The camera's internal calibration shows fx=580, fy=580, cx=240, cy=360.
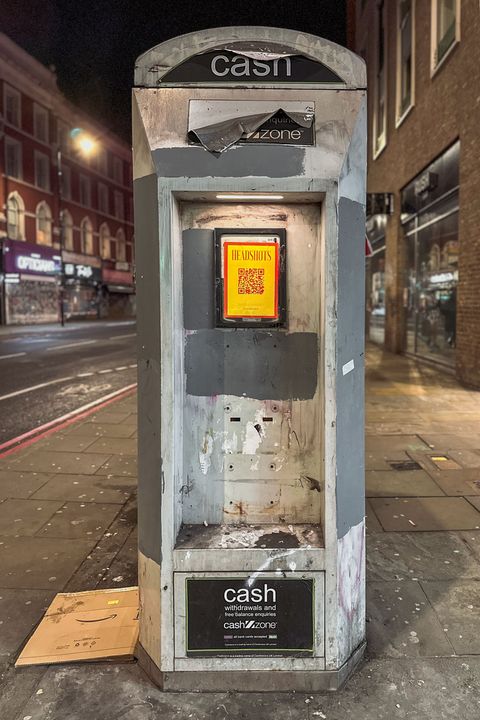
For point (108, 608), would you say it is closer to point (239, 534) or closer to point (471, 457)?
point (239, 534)

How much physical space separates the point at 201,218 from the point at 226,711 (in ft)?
7.54

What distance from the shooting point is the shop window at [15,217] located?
38.0 meters

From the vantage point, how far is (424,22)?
46.4 feet

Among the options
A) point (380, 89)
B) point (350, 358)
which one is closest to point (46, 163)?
point (380, 89)

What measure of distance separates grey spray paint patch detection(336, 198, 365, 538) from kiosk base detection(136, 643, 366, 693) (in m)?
0.69

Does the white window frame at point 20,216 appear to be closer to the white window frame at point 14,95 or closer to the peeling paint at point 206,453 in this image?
the white window frame at point 14,95

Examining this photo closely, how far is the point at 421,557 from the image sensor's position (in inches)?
165

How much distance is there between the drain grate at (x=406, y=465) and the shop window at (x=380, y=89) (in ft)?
50.4

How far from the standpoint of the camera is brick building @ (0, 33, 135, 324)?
37.6m

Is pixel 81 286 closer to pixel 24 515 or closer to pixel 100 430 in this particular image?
pixel 100 430

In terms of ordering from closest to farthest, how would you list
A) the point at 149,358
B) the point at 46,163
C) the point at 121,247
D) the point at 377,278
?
the point at 149,358 → the point at 377,278 → the point at 46,163 → the point at 121,247

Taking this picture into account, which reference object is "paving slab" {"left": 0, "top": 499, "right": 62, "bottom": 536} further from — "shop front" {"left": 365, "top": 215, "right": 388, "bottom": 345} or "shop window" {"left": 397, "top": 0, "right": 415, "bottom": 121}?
"shop front" {"left": 365, "top": 215, "right": 388, "bottom": 345}

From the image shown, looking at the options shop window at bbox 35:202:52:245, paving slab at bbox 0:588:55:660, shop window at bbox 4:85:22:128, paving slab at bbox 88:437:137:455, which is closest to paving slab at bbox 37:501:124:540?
paving slab at bbox 0:588:55:660

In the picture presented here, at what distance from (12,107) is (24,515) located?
40.6 metres
